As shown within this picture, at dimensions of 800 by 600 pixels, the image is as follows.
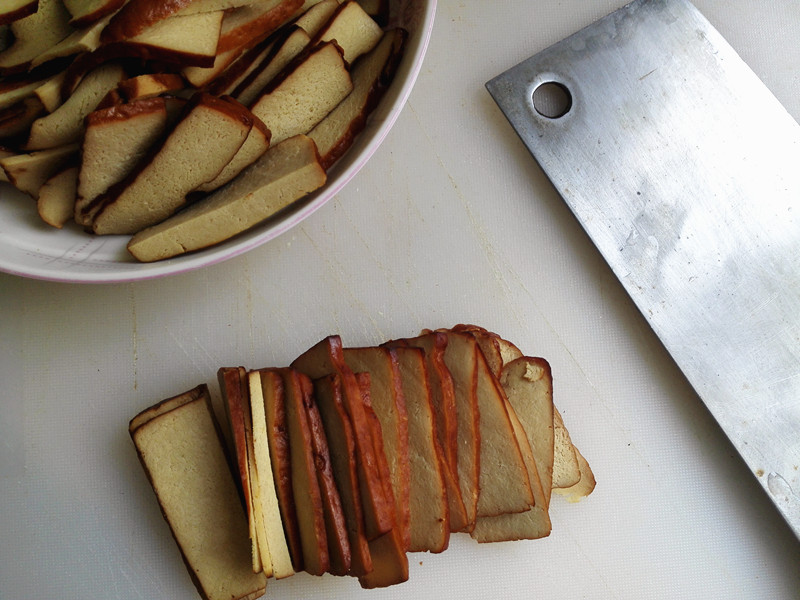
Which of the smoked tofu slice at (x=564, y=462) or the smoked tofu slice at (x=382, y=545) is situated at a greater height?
the smoked tofu slice at (x=382, y=545)

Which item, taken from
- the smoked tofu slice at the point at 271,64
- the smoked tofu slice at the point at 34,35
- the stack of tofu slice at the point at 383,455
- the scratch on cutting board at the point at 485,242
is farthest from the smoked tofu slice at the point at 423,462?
the smoked tofu slice at the point at 34,35

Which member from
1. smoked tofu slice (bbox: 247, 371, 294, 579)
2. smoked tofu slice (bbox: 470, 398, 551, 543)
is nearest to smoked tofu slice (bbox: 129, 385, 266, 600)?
smoked tofu slice (bbox: 247, 371, 294, 579)

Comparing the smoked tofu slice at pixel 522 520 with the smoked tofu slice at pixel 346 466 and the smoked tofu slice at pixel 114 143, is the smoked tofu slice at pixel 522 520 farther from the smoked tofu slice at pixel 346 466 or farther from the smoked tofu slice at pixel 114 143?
the smoked tofu slice at pixel 114 143

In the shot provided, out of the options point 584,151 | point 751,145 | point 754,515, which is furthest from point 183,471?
point 751,145

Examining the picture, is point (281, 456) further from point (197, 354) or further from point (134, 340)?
point (134, 340)

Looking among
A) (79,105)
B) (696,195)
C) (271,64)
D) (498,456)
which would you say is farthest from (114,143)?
(696,195)

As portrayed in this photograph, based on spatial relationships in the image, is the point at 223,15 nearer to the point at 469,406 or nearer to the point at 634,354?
the point at 469,406

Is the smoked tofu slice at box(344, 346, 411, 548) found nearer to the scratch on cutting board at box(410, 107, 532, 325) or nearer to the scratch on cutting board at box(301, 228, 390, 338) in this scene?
→ the scratch on cutting board at box(301, 228, 390, 338)
